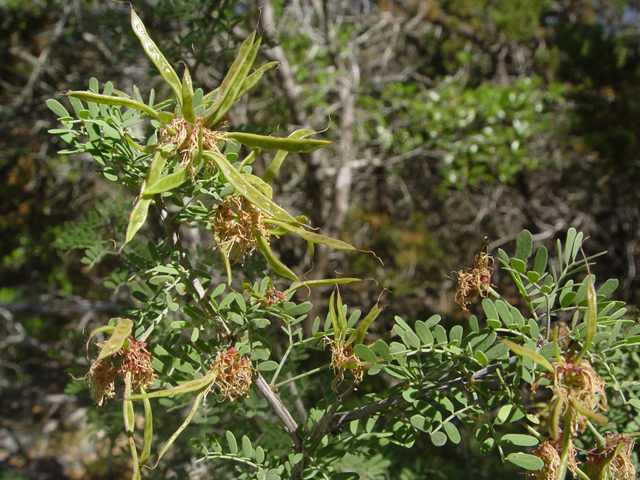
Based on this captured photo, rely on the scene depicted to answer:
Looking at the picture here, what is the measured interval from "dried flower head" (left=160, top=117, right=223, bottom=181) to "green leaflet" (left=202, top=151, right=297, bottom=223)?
24 millimetres

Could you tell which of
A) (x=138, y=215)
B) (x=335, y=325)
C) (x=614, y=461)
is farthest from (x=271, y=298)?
(x=614, y=461)

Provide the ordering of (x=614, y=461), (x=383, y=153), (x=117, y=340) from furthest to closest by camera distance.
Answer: (x=383, y=153)
(x=614, y=461)
(x=117, y=340)

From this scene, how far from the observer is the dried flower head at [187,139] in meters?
0.57

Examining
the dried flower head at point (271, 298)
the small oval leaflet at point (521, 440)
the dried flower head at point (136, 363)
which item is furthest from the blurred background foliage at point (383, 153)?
the small oval leaflet at point (521, 440)

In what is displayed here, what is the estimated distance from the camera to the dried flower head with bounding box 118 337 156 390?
1.88 ft

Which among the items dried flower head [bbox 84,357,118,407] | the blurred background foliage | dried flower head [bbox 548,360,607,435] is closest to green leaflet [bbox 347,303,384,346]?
dried flower head [bbox 548,360,607,435]

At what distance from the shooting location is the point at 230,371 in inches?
24.2

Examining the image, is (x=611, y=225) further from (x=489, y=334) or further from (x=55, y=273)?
(x=55, y=273)

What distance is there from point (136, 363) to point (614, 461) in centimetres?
69

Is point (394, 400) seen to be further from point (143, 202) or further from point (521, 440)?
point (143, 202)

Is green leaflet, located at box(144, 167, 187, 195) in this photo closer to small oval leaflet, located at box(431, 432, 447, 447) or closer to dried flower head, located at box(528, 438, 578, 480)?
small oval leaflet, located at box(431, 432, 447, 447)

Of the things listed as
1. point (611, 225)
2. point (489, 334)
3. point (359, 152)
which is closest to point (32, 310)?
point (359, 152)

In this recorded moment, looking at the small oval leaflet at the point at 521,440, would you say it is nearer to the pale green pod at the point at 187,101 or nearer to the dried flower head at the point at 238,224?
the dried flower head at the point at 238,224

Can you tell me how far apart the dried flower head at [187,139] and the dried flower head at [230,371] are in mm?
264
